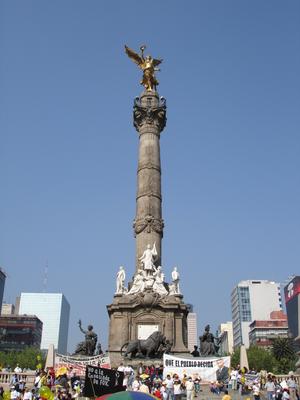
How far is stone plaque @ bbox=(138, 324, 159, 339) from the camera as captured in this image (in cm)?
2747

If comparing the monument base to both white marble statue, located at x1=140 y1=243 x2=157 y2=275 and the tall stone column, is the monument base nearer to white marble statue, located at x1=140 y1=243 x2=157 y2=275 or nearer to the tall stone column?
white marble statue, located at x1=140 y1=243 x2=157 y2=275

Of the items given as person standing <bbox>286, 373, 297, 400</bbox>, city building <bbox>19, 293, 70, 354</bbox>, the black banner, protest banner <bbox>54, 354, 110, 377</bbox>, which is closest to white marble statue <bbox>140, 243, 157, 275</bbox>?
protest banner <bbox>54, 354, 110, 377</bbox>

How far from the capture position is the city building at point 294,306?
10319 cm

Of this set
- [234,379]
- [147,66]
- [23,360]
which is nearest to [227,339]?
[23,360]

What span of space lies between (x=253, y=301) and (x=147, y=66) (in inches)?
4328

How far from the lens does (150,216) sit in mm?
32188

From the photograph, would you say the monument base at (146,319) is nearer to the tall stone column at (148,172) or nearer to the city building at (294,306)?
the tall stone column at (148,172)

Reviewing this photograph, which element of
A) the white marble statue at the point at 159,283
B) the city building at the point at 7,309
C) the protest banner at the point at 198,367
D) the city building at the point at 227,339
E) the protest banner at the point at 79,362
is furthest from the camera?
the city building at the point at 7,309

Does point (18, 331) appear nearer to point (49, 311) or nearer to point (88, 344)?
point (49, 311)

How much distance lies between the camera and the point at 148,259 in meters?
30.0

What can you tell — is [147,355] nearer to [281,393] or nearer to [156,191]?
[281,393]

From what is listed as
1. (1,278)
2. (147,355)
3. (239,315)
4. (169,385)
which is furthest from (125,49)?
(239,315)

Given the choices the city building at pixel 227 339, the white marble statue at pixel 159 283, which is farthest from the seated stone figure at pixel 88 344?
the city building at pixel 227 339

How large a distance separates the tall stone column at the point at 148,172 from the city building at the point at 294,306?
78.7 meters
